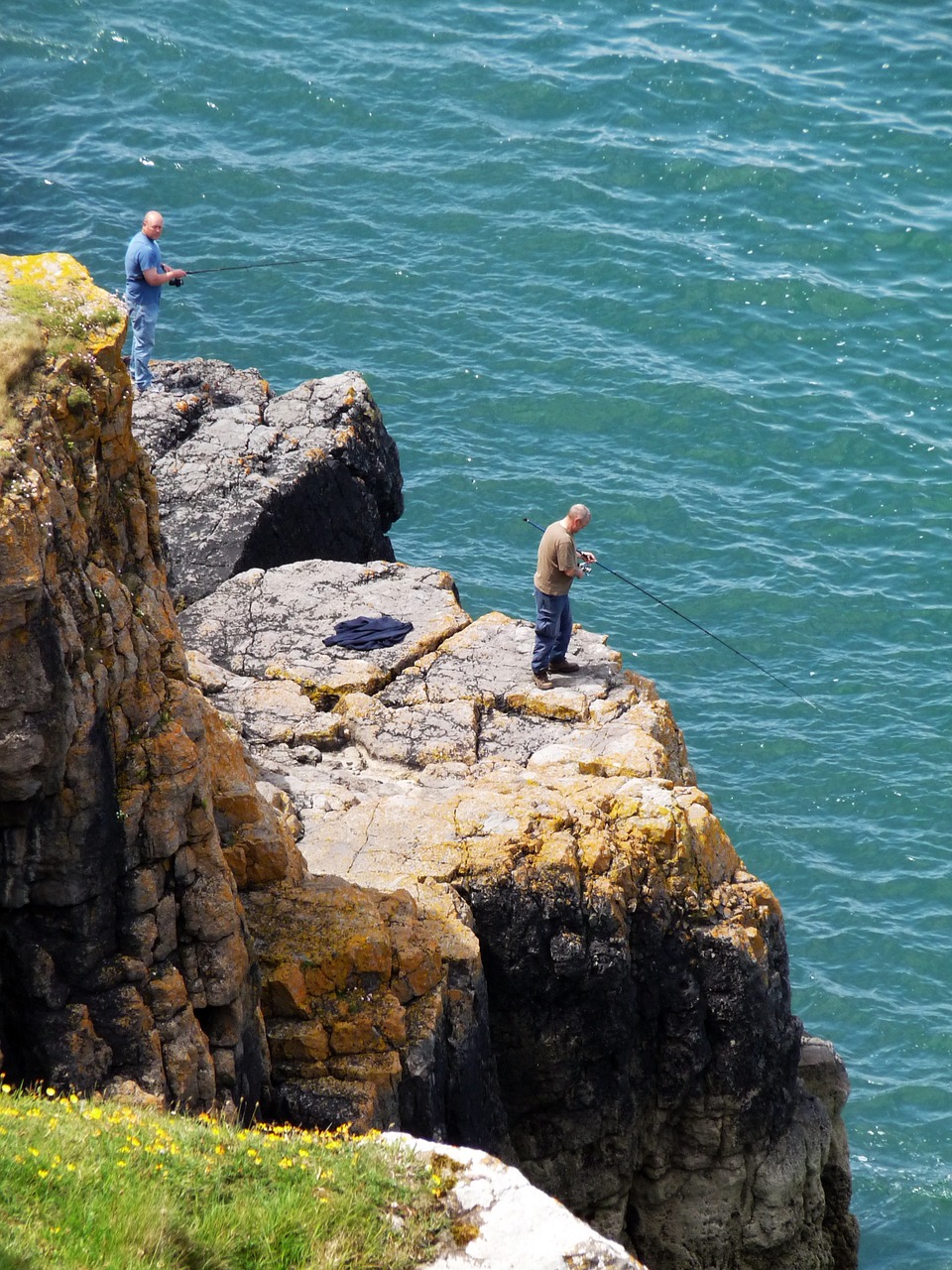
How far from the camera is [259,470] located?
2361cm

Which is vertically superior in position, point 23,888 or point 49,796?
point 49,796

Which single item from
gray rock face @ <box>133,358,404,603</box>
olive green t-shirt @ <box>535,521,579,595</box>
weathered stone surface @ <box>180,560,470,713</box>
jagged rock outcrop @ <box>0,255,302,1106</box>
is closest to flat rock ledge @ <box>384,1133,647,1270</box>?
jagged rock outcrop @ <box>0,255,302,1106</box>

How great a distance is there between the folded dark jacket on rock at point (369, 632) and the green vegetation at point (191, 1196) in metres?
9.81

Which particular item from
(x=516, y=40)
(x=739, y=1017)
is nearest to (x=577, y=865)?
(x=739, y=1017)

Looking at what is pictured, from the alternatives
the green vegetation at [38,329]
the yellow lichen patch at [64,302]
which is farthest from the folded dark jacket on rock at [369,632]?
the green vegetation at [38,329]

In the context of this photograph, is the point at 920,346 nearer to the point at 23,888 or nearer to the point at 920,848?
the point at 920,848

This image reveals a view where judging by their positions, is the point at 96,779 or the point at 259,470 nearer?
the point at 96,779

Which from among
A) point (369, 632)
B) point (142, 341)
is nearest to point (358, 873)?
point (369, 632)

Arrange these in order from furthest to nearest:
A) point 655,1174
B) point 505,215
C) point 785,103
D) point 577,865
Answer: point 785,103 < point 505,215 < point 655,1174 < point 577,865

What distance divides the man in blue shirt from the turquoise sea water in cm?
712

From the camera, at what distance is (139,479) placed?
1279 cm

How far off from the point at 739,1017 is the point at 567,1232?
22.7ft

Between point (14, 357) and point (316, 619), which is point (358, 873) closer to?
point (316, 619)

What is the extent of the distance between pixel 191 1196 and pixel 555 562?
10703mm
